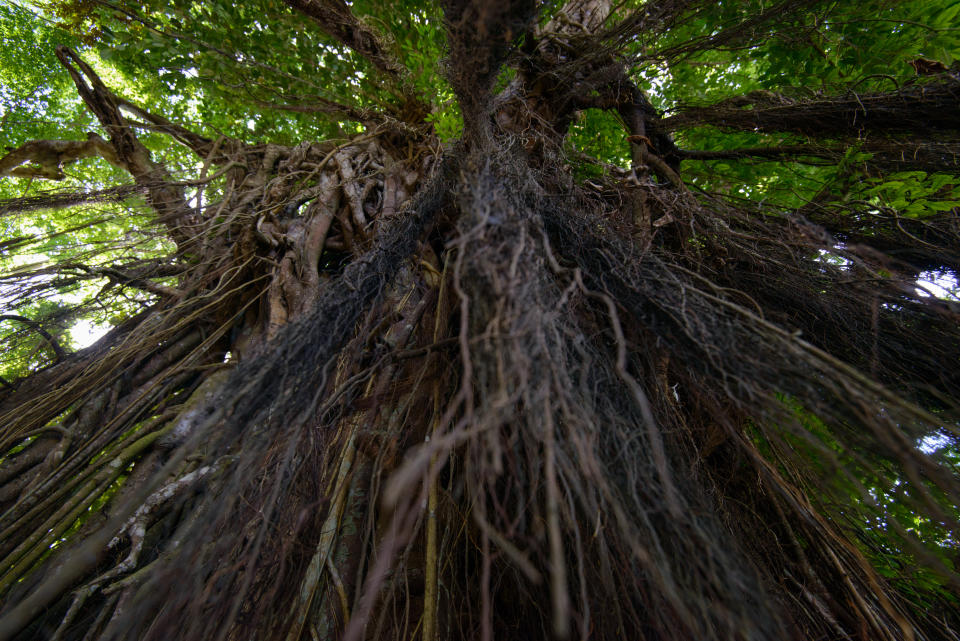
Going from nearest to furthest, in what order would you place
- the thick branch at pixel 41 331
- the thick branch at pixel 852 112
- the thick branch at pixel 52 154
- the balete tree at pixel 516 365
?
the balete tree at pixel 516 365, the thick branch at pixel 852 112, the thick branch at pixel 41 331, the thick branch at pixel 52 154

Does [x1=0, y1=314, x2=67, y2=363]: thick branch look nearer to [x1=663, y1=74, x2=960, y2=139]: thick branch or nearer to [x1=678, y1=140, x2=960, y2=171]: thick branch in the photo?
[x1=663, y1=74, x2=960, y2=139]: thick branch

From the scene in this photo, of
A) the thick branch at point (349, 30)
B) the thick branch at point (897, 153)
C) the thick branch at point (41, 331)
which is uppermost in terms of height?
the thick branch at point (349, 30)

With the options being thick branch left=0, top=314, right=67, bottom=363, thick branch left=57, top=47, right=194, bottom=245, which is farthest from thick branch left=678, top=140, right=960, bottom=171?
thick branch left=0, top=314, right=67, bottom=363

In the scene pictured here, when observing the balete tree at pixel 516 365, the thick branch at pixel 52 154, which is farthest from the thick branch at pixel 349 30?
the thick branch at pixel 52 154

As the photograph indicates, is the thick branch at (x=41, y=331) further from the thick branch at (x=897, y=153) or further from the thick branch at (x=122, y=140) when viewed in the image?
the thick branch at (x=897, y=153)

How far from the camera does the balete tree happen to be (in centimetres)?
62

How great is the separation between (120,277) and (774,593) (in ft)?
9.26

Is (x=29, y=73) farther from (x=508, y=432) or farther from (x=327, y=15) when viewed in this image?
(x=508, y=432)

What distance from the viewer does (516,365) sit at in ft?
1.68

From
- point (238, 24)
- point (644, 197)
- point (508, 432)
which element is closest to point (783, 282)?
point (644, 197)

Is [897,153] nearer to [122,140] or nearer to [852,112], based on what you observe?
[852,112]

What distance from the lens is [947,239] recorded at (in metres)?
1.25

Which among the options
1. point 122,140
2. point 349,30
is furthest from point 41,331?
point 349,30

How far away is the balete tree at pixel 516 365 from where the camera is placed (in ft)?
2.02
